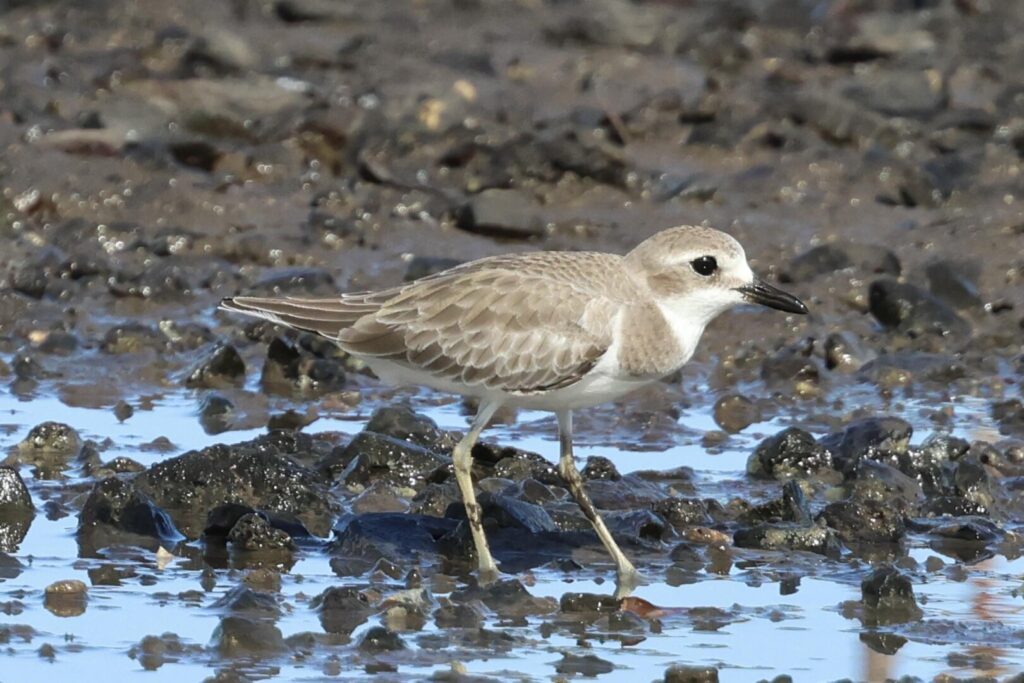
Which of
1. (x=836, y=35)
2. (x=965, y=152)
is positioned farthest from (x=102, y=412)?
(x=836, y=35)

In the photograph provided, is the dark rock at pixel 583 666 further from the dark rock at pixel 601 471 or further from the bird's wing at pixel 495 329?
the dark rock at pixel 601 471

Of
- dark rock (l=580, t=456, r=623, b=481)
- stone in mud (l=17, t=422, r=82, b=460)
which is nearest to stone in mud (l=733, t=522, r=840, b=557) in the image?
dark rock (l=580, t=456, r=623, b=481)

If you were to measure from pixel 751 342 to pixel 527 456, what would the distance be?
113 inches

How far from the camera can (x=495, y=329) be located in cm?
852

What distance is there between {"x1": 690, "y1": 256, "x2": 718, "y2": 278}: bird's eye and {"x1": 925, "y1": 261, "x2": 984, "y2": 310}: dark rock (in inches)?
179

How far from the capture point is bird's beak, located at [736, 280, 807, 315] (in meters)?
8.38

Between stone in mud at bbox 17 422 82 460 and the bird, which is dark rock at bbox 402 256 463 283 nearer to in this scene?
stone in mud at bbox 17 422 82 460

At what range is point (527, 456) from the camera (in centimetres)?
970

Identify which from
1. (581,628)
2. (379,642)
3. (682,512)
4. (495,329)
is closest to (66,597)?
(379,642)

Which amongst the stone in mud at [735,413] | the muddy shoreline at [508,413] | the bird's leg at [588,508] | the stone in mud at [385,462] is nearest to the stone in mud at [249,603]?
the muddy shoreline at [508,413]

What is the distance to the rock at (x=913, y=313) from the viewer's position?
39.2 ft

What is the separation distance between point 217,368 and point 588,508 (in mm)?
3550

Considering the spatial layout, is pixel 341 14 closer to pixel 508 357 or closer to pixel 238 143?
pixel 238 143

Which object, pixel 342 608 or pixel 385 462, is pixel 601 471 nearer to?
pixel 385 462
